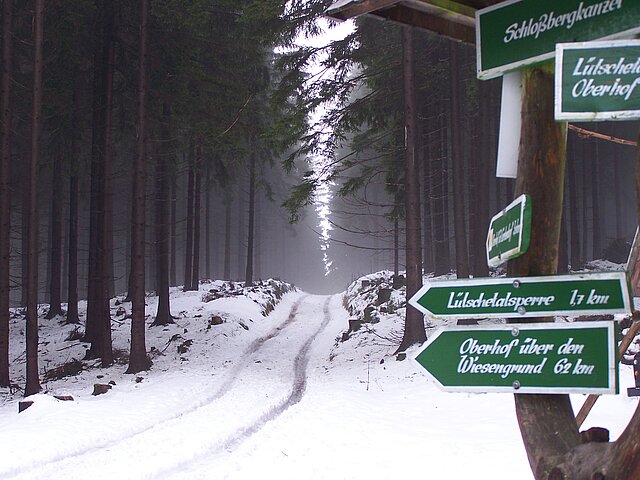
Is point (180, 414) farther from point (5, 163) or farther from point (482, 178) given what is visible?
point (482, 178)

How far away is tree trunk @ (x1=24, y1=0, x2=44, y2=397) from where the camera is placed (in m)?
11.9

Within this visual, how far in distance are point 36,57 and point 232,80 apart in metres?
6.39

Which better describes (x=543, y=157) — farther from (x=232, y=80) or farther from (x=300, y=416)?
(x=232, y=80)

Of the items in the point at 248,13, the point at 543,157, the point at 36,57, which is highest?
the point at 248,13

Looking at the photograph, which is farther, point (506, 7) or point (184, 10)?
point (184, 10)

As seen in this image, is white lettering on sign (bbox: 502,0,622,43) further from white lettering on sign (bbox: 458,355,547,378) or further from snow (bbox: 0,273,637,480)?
snow (bbox: 0,273,637,480)

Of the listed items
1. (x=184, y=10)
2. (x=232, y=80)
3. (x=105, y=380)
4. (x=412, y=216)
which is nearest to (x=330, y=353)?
(x=412, y=216)

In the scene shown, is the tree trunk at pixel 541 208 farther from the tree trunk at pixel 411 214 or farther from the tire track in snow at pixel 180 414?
the tree trunk at pixel 411 214

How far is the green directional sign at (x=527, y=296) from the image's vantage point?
8.29 ft

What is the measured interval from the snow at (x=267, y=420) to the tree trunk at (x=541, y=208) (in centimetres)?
74

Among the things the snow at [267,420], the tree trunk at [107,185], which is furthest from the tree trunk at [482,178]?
the tree trunk at [107,185]

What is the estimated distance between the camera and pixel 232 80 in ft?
56.4

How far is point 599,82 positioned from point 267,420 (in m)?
8.53

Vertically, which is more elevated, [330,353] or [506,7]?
[506,7]
